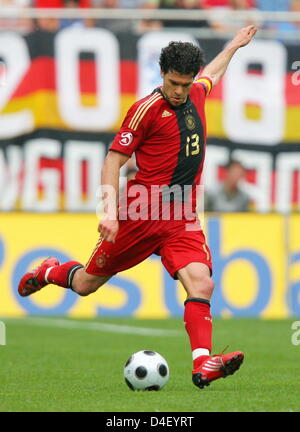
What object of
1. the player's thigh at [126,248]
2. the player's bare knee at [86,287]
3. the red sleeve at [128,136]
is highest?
the red sleeve at [128,136]

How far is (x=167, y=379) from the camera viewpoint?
25.8 feet

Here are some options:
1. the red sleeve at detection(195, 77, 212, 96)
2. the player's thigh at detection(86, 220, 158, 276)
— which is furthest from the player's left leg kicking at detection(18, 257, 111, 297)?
the red sleeve at detection(195, 77, 212, 96)

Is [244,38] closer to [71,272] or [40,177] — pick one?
[71,272]

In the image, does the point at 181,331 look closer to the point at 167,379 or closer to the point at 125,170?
the point at 125,170

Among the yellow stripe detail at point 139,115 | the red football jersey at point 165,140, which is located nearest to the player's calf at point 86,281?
the red football jersey at point 165,140

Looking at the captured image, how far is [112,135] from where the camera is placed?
14.7 metres

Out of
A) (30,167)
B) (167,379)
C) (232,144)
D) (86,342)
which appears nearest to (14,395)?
(167,379)

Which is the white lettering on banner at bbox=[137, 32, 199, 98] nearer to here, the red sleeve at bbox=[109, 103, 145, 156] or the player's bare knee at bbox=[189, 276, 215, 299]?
the red sleeve at bbox=[109, 103, 145, 156]

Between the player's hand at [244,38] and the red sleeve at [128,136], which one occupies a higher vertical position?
the player's hand at [244,38]

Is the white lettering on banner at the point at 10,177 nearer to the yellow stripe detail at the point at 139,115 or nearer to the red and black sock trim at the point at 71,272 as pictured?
the red and black sock trim at the point at 71,272

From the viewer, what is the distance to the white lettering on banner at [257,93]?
14.8 meters

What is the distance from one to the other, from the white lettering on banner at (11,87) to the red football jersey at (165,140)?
21.1 feet

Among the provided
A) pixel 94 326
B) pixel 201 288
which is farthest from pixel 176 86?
pixel 94 326

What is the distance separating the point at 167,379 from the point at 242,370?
4.86ft
